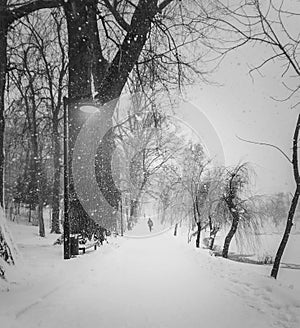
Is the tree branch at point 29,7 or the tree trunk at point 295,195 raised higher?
the tree branch at point 29,7

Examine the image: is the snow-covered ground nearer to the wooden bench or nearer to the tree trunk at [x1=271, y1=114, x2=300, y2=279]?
the tree trunk at [x1=271, y1=114, x2=300, y2=279]

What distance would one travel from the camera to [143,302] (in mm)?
3172

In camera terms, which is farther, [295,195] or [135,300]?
[295,195]

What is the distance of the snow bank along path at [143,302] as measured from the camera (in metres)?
2.57

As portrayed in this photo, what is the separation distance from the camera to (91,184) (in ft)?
24.9

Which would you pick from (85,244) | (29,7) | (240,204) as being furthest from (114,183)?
(240,204)

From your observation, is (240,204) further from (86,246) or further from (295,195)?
(86,246)

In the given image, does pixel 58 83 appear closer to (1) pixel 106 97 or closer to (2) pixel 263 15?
(1) pixel 106 97

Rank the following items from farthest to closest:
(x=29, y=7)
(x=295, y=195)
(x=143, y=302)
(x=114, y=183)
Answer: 1. (x=114, y=183)
2. (x=29, y=7)
3. (x=295, y=195)
4. (x=143, y=302)

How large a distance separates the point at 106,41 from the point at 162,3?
1.68m

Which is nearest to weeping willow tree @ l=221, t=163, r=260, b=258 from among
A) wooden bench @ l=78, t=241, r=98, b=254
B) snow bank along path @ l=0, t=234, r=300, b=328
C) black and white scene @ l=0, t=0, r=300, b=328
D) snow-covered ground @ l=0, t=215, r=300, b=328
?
black and white scene @ l=0, t=0, r=300, b=328

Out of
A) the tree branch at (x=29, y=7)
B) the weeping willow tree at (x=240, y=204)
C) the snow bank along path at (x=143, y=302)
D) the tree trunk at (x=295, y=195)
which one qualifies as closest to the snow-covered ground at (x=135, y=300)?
the snow bank along path at (x=143, y=302)

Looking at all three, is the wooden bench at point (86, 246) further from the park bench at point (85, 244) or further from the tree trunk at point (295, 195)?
the tree trunk at point (295, 195)

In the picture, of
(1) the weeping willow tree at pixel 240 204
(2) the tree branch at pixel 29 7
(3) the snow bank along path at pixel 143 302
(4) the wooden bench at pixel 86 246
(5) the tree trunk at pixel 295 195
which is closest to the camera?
(3) the snow bank along path at pixel 143 302
